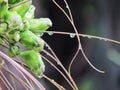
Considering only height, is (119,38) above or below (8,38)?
below

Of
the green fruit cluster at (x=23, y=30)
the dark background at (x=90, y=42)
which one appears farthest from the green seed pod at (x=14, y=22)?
the dark background at (x=90, y=42)

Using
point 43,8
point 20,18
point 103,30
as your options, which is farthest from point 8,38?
point 103,30

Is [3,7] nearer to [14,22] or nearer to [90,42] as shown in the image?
[14,22]

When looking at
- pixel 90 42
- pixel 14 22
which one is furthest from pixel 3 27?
pixel 90 42

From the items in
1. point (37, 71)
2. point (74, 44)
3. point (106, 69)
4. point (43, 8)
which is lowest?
point (106, 69)

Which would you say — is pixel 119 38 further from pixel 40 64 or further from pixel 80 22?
pixel 40 64

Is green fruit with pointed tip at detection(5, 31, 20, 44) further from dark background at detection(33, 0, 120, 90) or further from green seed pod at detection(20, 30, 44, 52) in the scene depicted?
dark background at detection(33, 0, 120, 90)

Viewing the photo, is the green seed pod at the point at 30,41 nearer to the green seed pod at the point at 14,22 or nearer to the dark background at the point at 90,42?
the green seed pod at the point at 14,22
